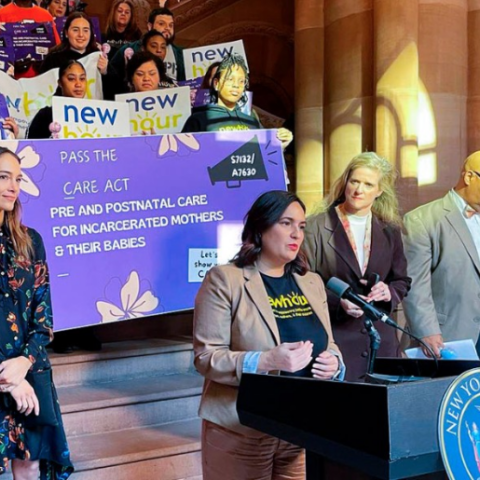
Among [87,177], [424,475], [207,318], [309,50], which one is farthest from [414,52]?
[424,475]

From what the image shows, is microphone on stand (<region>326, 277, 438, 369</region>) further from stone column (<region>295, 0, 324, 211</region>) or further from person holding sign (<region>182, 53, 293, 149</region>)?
stone column (<region>295, 0, 324, 211</region>)

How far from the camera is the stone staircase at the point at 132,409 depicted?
3.17 m

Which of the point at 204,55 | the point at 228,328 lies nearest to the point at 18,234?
the point at 228,328

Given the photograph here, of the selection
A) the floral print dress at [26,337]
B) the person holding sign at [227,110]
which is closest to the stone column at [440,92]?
the person holding sign at [227,110]

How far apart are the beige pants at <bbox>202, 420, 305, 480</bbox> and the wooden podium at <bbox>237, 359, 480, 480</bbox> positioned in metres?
0.42

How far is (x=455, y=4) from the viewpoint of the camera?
532 centimetres

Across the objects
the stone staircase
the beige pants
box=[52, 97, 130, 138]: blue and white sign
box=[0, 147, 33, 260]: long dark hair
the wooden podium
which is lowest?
the stone staircase

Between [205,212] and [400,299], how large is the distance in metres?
1.32

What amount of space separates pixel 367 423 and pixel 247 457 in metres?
0.78

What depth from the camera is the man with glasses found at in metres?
3.01

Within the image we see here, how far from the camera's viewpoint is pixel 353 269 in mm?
2877

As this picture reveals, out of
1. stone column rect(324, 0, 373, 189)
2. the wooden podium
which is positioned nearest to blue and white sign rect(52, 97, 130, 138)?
stone column rect(324, 0, 373, 189)

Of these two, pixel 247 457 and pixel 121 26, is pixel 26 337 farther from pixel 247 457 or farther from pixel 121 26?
pixel 121 26

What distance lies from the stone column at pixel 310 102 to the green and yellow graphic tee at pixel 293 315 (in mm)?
4167
